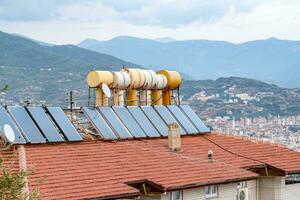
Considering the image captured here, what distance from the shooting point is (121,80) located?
37875 mm

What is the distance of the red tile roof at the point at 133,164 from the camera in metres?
24.9

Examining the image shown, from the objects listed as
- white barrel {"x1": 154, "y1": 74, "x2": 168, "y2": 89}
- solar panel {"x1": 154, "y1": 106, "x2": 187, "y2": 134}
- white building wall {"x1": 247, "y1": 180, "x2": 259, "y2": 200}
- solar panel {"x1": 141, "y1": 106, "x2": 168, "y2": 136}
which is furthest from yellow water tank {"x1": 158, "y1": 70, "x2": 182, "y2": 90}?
white building wall {"x1": 247, "y1": 180, "x2": 259, "y2": 200}

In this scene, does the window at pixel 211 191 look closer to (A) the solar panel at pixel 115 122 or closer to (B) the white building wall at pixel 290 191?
(B) the white building wall at pixel 290 191

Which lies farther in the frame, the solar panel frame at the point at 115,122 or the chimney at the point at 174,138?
the solar panel frame at the point at 115,122

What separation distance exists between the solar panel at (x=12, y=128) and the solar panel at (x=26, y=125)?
27 cm

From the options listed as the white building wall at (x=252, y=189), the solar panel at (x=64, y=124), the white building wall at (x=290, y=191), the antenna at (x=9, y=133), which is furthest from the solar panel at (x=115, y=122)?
the white building wall at (x=290, y=191)

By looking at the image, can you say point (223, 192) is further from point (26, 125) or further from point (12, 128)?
point (12, 128)

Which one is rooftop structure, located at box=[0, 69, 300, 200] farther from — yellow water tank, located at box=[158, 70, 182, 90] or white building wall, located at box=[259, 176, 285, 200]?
yellow water tank, located at box=[158, 70, 182, 90]

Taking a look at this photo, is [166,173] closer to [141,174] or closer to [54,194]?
[141,174]

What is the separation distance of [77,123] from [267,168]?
9.15m

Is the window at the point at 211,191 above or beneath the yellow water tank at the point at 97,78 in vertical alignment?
beneath

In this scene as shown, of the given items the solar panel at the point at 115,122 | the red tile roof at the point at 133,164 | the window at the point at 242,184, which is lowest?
the window at the point at 242,184

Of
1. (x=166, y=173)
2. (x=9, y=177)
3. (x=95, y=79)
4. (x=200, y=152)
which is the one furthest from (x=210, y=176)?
(x=9, y=177)

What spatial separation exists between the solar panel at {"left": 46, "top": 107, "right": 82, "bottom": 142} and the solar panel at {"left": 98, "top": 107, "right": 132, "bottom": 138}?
256 cm
